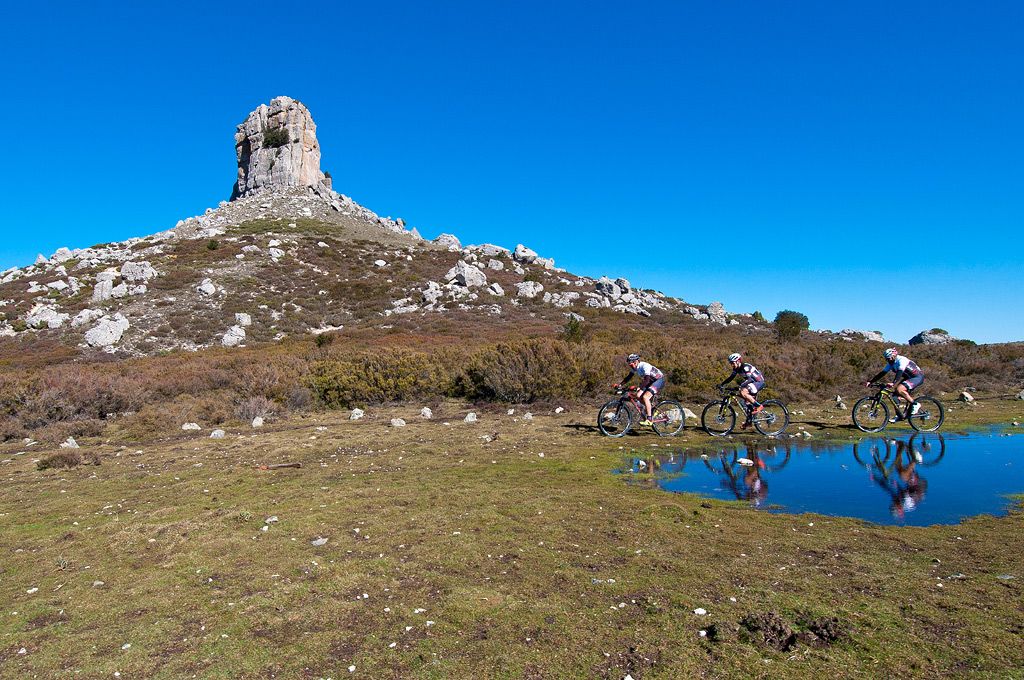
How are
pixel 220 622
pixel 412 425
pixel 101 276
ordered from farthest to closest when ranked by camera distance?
pixel 101 276
pixel 412 425
pixel 220 622

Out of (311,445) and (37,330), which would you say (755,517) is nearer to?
(311,445)

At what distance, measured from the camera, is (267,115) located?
97.8m

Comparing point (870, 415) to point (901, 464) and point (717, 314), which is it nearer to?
point (901, 464)

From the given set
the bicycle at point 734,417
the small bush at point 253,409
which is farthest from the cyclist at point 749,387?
the small bush at point 253,409

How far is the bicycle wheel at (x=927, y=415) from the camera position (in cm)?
1270

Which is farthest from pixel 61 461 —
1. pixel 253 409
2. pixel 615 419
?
pixel 615 419

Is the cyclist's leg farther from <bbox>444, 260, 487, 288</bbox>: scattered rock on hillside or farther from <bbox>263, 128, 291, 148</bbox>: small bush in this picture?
<bbox>263, 128, 291, 148</bbox>: small bush

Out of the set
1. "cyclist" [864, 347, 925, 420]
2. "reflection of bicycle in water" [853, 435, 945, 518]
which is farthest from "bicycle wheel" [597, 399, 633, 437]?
"cyclist" [864, 347, 925, 420]

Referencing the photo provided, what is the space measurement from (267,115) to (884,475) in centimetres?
10930

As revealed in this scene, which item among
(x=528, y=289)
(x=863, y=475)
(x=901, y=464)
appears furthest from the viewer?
(x=528, y=289)

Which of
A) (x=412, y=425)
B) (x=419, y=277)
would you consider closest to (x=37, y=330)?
(x=419, y=277)

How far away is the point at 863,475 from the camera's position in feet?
28.9

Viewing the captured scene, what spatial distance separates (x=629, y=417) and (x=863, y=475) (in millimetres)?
4996

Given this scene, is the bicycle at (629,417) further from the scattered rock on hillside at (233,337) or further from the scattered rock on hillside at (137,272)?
the scattered rock on hillside at (137,272)
